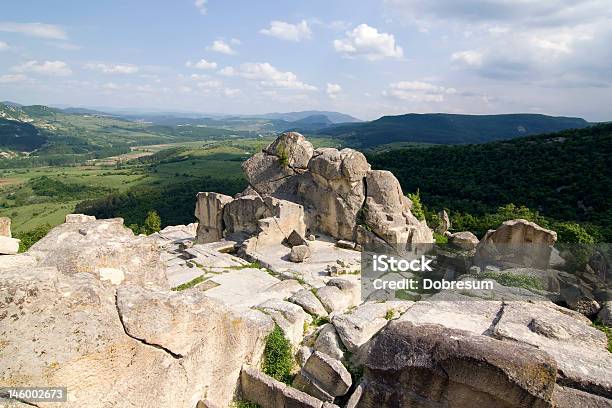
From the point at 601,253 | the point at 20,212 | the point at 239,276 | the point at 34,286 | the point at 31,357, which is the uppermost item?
the point at 34,286

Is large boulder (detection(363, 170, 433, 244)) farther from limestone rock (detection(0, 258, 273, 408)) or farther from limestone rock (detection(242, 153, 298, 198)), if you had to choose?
limestone rock (detection(0, 258, 273, 408))

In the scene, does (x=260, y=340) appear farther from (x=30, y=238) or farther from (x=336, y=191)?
(x=30, y=238)

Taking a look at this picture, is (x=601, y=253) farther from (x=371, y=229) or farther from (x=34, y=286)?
(x=34, y=286)

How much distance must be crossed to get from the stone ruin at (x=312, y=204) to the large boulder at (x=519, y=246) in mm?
3376

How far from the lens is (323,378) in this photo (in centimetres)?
759

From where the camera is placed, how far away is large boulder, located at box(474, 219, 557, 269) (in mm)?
15367

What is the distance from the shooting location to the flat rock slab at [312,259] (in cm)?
1519

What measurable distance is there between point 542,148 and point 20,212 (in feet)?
336

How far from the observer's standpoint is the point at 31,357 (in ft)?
17.1

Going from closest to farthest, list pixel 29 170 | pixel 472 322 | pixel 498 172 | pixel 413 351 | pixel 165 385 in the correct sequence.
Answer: pixel 165 385 → pixel 413 351 → pixel 472 322 → pixel 498 172 → pixel 29 170

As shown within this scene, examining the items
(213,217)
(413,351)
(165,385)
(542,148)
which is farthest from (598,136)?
(165,385)

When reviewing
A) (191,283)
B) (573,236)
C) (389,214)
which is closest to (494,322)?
(191,283)

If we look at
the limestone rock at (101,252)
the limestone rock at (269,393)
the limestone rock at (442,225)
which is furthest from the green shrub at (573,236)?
the limestone rock at (101,252)

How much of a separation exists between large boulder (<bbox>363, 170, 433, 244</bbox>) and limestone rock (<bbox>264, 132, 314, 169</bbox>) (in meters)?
4.35
